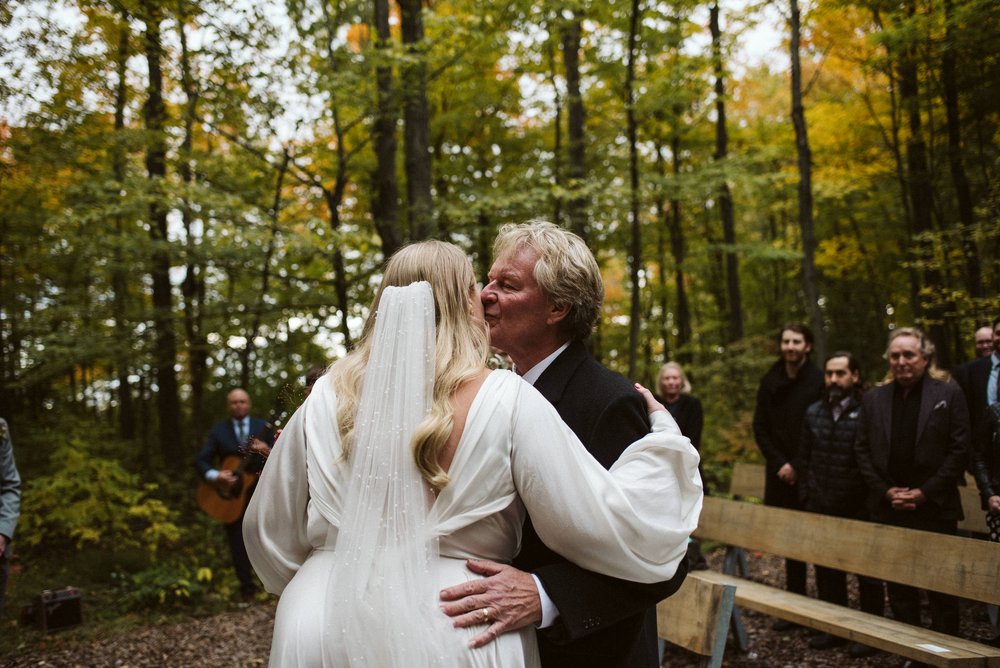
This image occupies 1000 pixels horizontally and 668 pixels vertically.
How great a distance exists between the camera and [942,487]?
505cm

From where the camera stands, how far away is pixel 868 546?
4695mm

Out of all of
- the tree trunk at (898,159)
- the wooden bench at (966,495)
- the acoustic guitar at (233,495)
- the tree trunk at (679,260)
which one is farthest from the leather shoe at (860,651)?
the tree trunk at (679,260)

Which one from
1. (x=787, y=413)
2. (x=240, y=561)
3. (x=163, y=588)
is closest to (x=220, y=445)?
(x=240, y=561)

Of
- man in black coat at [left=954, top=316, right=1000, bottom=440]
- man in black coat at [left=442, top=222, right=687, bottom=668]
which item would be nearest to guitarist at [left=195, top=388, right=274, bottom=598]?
man in black coat at [left=442, top=222, right=687, bottom=668]

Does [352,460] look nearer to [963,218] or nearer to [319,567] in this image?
[319,567]

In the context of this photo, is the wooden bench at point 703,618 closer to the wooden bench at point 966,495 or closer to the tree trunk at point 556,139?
the wooden bench at point 966,495

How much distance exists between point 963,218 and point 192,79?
37.4ft

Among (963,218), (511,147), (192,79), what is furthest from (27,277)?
Answer: (963,218)

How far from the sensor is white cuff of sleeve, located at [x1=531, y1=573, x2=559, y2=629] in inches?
71.8

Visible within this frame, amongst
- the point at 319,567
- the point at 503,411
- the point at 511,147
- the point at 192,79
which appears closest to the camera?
the point at 503,411

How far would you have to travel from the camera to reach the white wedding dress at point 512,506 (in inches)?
68.7

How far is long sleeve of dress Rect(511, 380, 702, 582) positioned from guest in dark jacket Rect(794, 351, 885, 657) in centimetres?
441

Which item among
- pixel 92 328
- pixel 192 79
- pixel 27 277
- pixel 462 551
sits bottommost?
pixel 462 551

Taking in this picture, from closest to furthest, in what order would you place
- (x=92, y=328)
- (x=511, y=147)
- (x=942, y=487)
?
1. (x=942, y=487)
2. (x=92, y=328)
3. (x=511, y=147)
